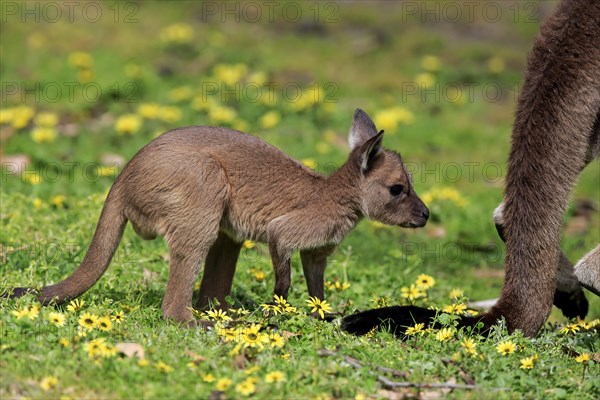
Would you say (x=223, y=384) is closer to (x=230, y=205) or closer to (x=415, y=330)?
(x=415, y=330)

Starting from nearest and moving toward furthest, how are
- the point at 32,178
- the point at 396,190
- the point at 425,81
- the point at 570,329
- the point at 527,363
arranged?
the point at 527,363, the point at 570,329, the point at 396,190, the point at 32,178, the point at 425,81

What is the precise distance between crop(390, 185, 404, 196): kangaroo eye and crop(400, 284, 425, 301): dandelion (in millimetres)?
683

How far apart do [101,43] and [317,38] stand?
326 centimetres

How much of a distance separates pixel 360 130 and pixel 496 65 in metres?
7.78

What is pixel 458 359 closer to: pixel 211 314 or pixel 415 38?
pixel 211 314

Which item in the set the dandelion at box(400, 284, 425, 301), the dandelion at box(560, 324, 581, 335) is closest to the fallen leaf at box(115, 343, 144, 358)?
the dandelion at box(400, 284, 425, 301)

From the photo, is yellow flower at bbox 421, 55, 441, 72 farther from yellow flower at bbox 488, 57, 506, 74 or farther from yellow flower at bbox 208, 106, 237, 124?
yellow flower at bbox 208, 106, 237, 124

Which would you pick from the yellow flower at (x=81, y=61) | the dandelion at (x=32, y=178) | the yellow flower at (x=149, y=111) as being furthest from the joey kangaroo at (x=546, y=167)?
the yellow flower at (x=81, y=61)

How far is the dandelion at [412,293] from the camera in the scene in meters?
6.72

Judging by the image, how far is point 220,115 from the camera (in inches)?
427

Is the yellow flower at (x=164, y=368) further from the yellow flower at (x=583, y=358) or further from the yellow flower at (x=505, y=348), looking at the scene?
the yellow flower at (x=583, y=358)

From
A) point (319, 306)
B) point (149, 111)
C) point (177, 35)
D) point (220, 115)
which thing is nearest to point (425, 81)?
point (177, 35)

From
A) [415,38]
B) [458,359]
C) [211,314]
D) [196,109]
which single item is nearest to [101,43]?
[196,109]

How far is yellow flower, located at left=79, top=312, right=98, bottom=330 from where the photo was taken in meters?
5.17
